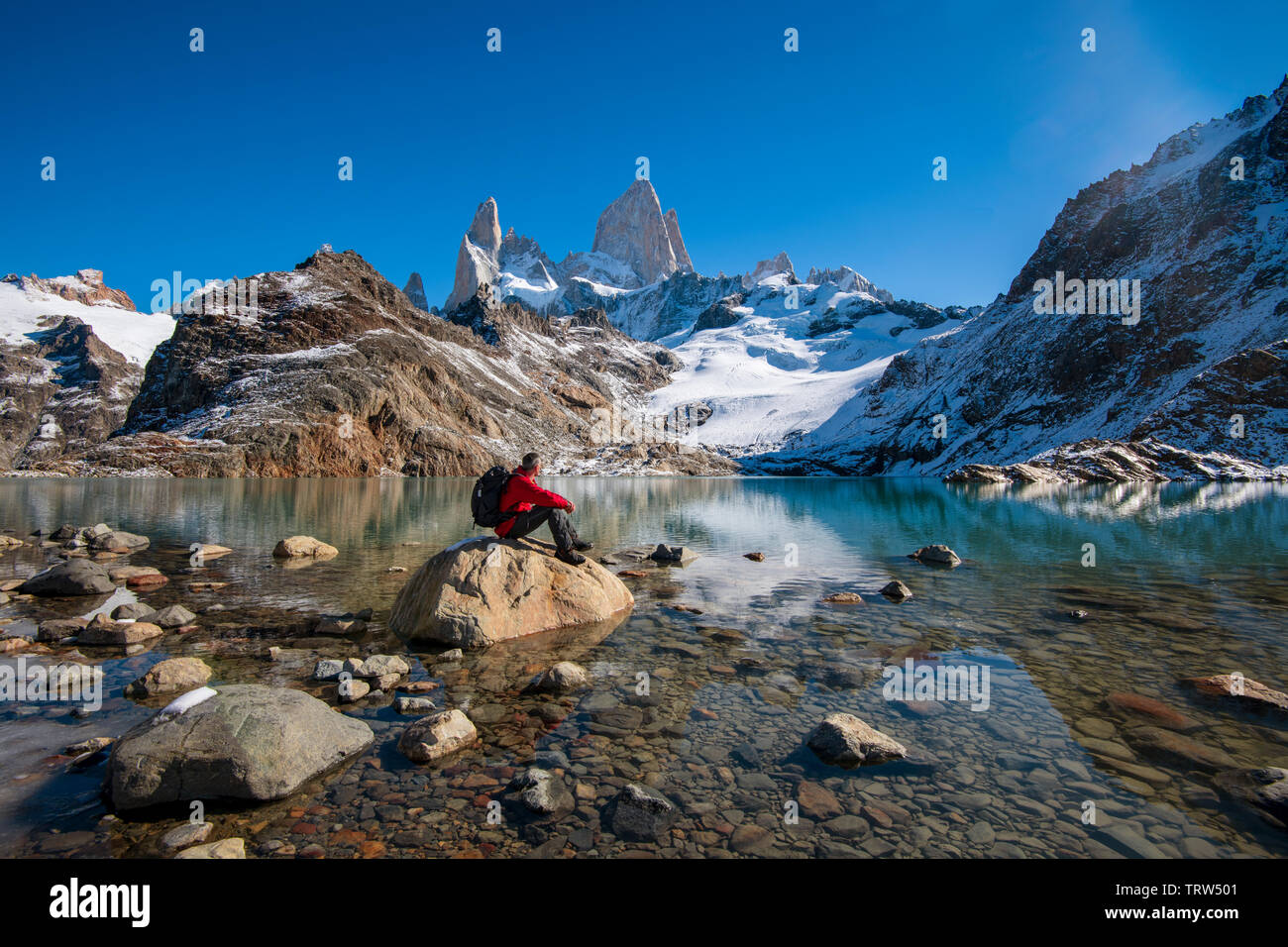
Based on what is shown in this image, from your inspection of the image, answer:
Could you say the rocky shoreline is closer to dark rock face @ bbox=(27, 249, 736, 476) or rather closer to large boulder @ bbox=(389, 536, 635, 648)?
large boulder @ bbox=(389, 536, 635, 648)

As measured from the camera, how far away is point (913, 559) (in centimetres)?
2362

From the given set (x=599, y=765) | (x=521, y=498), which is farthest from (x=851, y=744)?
(x=521, y=498)

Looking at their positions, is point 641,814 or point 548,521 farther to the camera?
point 548,521

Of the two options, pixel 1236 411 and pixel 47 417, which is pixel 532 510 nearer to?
pixel 1236 411

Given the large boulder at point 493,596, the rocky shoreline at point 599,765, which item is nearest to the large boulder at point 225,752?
the rocky shoreline at point 599,765

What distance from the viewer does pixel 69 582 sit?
50.7ft

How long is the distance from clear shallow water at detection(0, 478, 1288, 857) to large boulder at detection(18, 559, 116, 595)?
1062 millimetres

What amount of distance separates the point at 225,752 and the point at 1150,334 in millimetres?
167423

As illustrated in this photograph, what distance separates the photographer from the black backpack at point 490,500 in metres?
13.4

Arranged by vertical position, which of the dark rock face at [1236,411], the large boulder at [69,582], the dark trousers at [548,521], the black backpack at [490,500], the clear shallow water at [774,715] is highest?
the dark rock face at [1236,411]

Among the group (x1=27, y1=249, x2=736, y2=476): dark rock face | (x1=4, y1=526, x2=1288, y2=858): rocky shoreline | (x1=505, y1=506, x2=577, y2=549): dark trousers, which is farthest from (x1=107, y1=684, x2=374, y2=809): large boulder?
(x1=27, y1=249, x2=736, y2=476): dark rock face

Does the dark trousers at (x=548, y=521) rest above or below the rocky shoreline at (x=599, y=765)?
above

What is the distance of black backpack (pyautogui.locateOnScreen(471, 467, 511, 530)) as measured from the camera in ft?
44.0

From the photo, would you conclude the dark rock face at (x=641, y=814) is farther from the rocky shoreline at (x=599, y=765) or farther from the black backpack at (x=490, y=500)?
the black backpack at (x=490, y=500)
